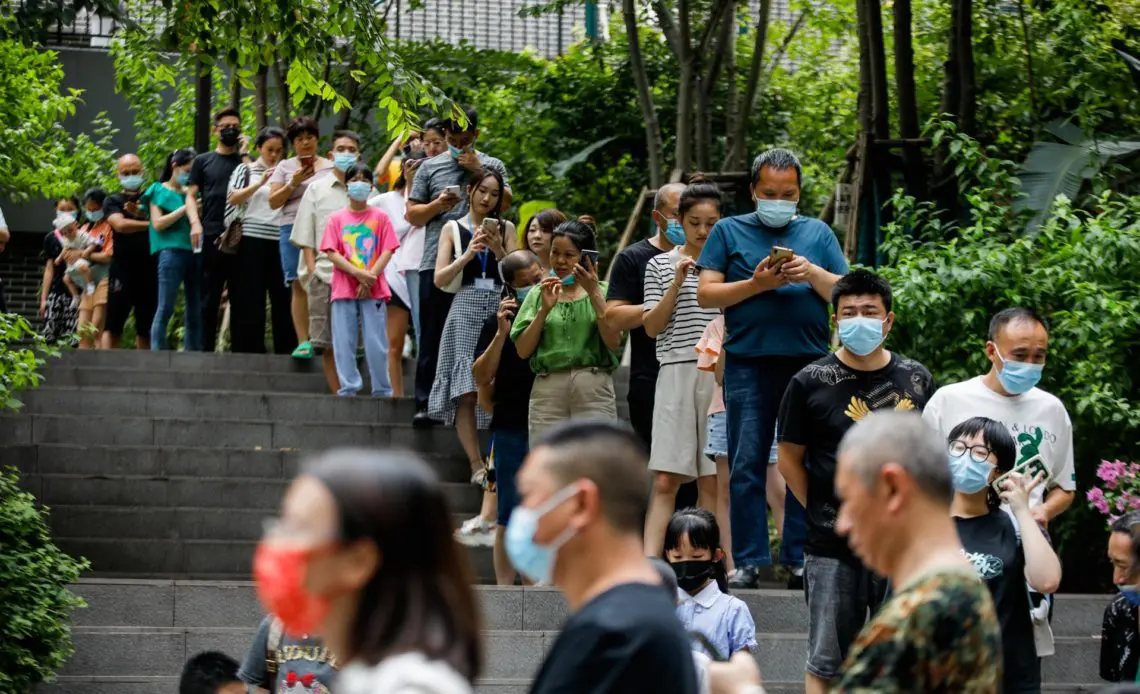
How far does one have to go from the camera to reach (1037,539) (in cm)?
687

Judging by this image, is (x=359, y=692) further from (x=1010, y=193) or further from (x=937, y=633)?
(x=1010, y=193)

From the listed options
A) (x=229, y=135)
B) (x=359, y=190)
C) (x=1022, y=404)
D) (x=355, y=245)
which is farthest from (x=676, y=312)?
(x=229, y=135)

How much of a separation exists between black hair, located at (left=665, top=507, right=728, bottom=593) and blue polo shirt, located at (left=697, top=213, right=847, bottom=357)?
171cm

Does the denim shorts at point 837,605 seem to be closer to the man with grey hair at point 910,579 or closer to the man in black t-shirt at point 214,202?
the man with grey hair at point 910,579

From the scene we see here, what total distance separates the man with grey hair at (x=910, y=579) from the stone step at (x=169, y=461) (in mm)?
8621

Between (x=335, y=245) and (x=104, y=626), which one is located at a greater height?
(x=335, y=245)

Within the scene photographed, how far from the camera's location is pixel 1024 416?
7.93 metres

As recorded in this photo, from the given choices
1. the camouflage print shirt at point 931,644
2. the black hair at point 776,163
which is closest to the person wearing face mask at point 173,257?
the black hair at point 776,163

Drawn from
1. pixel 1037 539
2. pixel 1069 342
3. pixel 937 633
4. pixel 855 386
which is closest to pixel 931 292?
pixel 1069 342

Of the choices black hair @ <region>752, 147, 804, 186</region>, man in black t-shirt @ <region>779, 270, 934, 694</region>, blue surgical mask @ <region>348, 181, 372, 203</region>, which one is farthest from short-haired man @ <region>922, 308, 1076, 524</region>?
blue surgical mask @ <region>348, 181, 372, 203</region>

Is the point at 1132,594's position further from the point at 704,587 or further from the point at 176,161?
the point at 176,161

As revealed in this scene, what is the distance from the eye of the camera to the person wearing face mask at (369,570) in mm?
3336

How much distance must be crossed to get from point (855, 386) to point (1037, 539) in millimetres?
1221

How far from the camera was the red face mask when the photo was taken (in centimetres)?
335
